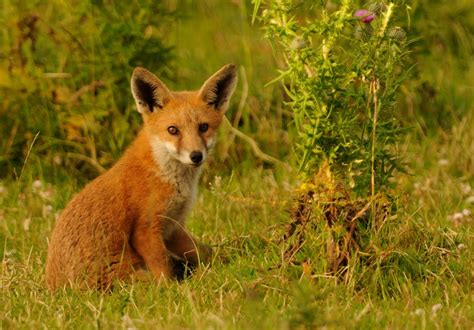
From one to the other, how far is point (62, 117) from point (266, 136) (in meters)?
1.62

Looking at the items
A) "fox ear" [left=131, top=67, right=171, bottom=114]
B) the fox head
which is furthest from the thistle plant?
"fox ear" [left=131, top=67, right=171, bottom=114]

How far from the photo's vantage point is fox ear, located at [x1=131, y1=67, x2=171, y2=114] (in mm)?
5977

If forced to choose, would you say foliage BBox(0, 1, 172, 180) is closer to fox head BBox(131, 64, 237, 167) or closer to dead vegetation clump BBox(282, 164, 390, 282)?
fox head BBox(131, 64, 237, 167)

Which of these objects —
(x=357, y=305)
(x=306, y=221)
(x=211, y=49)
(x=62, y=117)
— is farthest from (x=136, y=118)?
(x=357, y=305)

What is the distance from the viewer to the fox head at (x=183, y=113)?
5.80 m

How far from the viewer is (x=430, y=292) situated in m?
5.06

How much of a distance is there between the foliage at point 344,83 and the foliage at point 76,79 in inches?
106

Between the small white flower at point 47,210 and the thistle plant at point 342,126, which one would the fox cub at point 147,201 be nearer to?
the thistle plant at point 342,126

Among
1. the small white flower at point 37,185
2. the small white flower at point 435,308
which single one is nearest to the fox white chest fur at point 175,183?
the small white flower at point 435,308

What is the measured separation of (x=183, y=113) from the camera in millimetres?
5934

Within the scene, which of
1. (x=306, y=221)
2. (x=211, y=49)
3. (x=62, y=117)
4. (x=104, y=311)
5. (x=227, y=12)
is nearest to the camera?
(x=104, y=311)

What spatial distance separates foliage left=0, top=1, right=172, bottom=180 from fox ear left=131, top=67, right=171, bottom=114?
160 cm

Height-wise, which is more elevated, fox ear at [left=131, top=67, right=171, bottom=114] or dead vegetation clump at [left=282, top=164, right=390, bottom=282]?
fox ear at [left=131, top=67, right=171, bottom=114]

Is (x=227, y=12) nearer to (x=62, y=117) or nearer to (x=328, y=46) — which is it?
(x=62, y=117)
